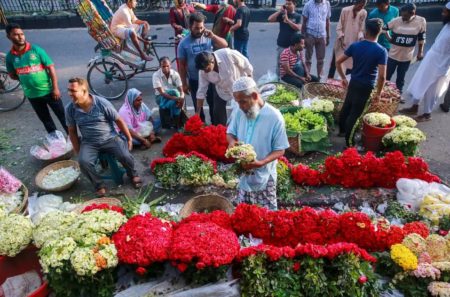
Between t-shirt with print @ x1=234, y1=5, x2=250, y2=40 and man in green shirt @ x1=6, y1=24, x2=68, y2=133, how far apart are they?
4235mm

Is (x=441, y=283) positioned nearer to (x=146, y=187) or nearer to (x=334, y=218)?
(x=334, y=218)

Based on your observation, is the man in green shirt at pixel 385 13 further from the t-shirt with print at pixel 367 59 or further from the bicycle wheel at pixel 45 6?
the bicycle wheel at pixel 45 6

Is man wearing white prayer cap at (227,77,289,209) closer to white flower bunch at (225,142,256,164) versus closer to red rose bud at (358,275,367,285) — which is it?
white flower bunch at (225,142,256,164)

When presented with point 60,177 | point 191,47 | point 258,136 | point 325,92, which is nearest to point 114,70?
point 191,47

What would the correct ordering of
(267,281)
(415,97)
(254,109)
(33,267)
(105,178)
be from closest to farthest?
1. (267,281)
2. (33,267)
3. (254,109)
4. (105,178)
5. (415,97)

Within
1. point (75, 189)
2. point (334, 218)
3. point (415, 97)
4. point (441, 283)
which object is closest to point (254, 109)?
point (334, 218)

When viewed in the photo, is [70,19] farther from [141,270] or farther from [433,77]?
[141,270]

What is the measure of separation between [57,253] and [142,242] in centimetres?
59

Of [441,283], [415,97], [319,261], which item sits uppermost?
[319,261]

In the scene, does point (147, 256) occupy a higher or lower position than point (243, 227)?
higher

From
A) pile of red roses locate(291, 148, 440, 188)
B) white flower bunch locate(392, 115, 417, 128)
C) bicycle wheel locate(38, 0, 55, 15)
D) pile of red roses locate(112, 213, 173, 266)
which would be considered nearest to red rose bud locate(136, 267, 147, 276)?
pile of red roses locate(112, 213, 173, 266)

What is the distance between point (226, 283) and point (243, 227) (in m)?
0.62

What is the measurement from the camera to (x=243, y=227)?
116 inches

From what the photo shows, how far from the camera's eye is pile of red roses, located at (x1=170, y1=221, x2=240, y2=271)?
2.32m
